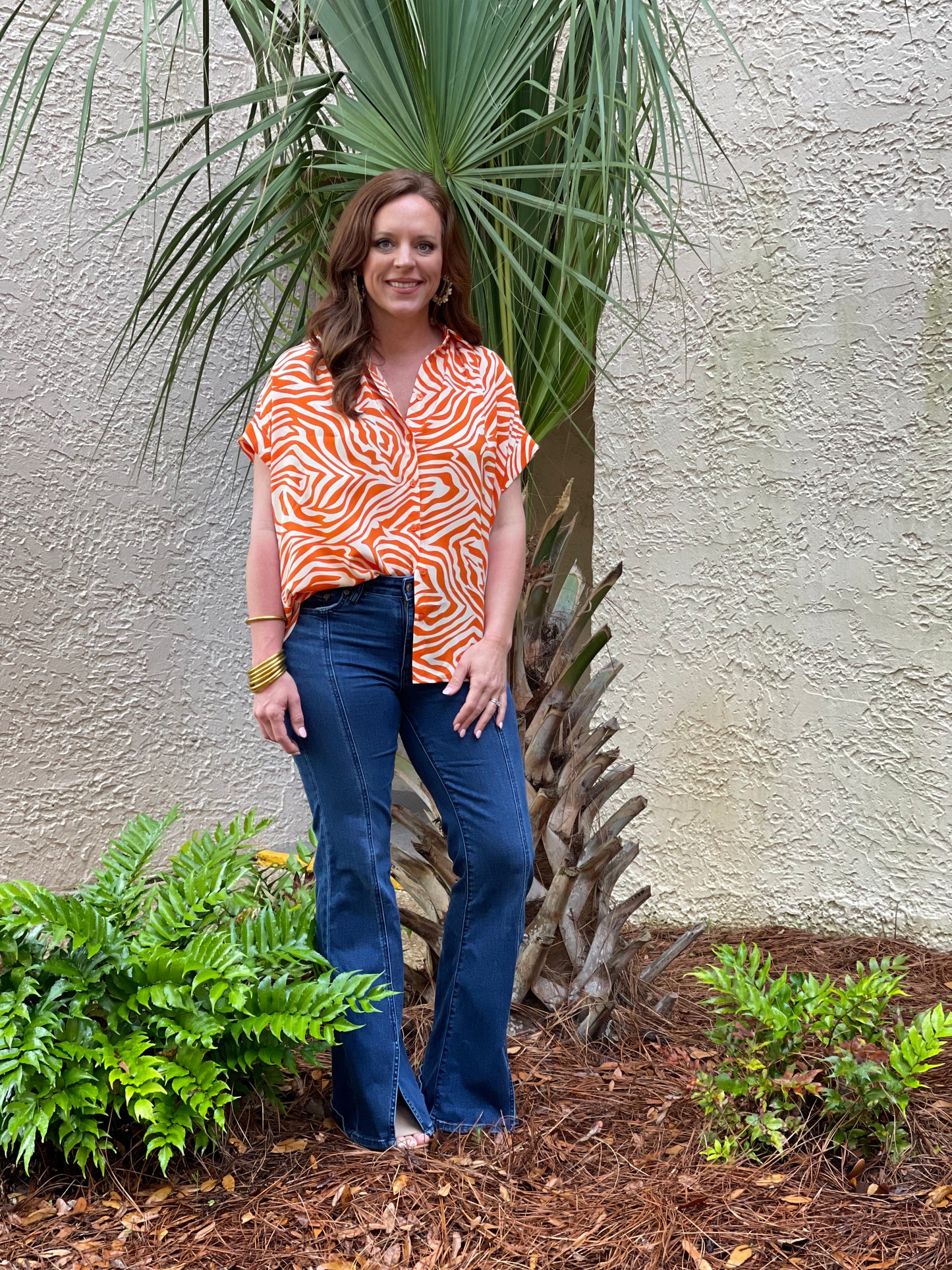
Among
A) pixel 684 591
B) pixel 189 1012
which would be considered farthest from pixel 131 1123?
pixel 684 591

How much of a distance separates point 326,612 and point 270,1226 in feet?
3.58

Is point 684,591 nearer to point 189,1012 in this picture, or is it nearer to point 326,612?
point 326,612

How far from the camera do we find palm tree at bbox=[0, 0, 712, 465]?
6.93ft

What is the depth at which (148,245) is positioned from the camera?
3221 mm

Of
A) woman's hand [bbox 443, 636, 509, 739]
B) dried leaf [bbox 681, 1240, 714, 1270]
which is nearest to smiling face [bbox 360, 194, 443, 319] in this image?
woman's hand [bbox 443, 636, 509, 739]

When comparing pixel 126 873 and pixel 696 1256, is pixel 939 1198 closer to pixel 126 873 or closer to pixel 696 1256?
pixel 696 1256

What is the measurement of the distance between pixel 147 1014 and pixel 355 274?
57.3 inches

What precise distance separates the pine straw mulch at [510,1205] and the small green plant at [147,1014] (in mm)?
102

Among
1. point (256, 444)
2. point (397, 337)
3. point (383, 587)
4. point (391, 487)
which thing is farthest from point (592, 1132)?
point (397, 337)

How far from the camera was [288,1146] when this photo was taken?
Result: 7.29 feet

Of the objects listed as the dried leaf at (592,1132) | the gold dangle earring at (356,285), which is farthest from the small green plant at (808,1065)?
the gold dangle earring at (356,285)

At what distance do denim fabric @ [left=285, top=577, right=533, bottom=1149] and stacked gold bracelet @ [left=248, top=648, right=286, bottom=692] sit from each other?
3cm

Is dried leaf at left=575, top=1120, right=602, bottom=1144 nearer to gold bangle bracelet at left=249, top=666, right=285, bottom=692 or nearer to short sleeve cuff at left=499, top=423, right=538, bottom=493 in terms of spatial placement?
gold bangle bracelet at left=249, top=666, right=285, bottom=692

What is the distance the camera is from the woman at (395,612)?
207cm
